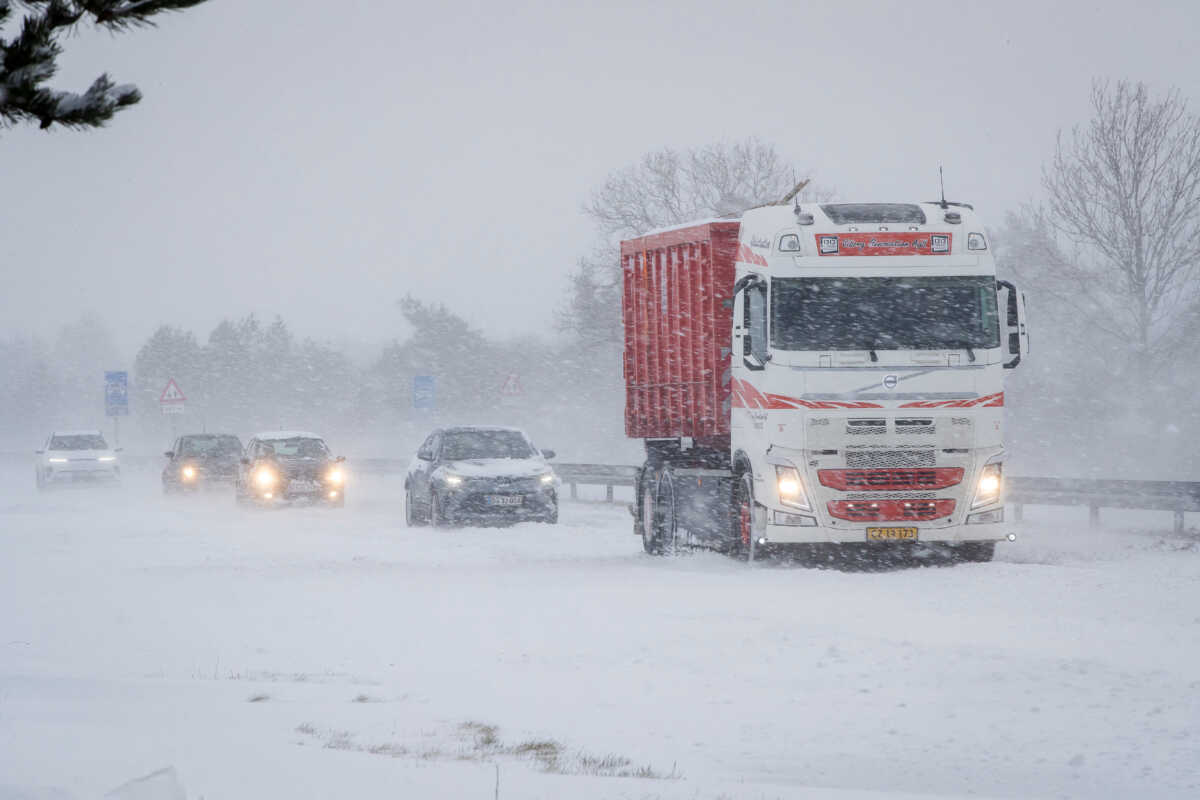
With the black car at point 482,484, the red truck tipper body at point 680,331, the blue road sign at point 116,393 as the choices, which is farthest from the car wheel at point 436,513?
the blue road sign at point 116,393

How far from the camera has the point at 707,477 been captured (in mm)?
16859

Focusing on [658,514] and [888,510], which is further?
[658,514]

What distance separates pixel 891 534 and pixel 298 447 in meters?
17.4

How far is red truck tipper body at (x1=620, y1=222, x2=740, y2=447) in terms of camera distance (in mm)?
16359

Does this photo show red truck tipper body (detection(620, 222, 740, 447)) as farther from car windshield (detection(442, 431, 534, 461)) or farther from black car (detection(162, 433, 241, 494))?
black car (detection(162, 433, 241, 494))

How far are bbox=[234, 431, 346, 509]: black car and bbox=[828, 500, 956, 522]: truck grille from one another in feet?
52.7

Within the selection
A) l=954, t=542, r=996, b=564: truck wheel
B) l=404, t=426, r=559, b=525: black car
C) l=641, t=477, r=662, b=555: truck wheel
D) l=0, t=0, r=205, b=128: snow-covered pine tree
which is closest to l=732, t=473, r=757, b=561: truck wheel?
l=641, t=477, r=662, b=555: truck wheel

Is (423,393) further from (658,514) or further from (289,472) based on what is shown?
(658,514)

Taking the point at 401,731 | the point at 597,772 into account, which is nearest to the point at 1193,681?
the point at 597,772

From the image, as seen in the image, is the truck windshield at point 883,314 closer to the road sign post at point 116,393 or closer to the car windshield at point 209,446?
the car windshield at point 209,446

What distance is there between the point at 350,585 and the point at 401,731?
24.8 ft

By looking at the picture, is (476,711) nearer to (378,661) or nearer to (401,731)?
(401,731)

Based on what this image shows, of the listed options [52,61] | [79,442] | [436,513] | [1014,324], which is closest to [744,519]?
[1014,324]

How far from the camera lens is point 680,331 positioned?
17.4 metres
